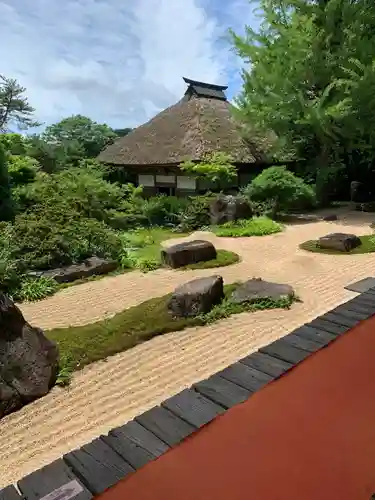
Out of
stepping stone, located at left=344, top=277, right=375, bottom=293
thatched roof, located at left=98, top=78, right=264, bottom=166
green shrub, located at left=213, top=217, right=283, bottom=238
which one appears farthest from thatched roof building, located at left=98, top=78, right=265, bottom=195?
stepping stone, located at left=344, top=277, right=375, bottom=293

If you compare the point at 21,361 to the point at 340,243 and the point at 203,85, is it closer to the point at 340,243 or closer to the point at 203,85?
the point at 340,243

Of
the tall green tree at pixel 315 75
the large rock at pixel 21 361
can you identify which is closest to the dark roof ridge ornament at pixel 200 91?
the tall green tree at pixel 315 75

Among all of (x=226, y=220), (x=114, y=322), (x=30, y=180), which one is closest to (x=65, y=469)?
(x=114, y=322)

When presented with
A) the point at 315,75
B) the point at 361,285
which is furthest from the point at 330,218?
the point at 361,285

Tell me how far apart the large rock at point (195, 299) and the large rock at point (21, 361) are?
2.12 m

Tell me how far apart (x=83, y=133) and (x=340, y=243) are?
2175cm

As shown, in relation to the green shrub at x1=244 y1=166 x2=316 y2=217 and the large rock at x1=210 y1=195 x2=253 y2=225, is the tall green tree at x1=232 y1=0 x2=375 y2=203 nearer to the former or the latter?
the green shrub at x1=244 y1=166 x2=316 y2=217

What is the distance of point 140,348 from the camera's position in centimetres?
525

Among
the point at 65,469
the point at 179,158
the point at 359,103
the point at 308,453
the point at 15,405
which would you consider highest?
the point at 359,103

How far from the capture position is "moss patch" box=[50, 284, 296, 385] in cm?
502

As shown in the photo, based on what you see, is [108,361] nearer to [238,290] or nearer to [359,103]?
[238,290]

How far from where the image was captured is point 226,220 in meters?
13.7

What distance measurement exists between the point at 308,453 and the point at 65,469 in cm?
99

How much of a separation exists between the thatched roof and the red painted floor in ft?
48.3
